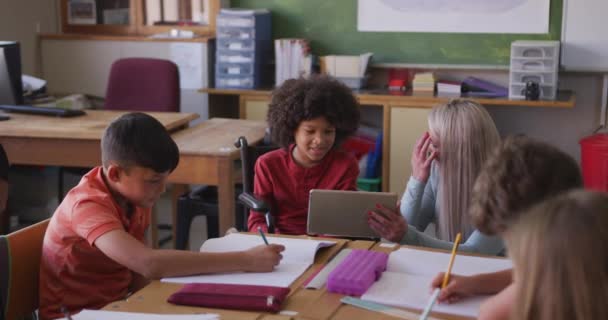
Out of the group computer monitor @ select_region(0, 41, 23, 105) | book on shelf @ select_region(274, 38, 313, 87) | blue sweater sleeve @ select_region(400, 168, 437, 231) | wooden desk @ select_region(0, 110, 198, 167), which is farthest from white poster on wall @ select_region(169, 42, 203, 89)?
blue sweater sleeve @ select_region(400, 168, 437, 231)

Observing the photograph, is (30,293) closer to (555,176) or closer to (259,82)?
(555,176)

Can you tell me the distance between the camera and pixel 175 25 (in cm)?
548

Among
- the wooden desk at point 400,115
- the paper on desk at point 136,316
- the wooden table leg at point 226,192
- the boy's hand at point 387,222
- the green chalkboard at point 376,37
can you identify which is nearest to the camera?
the paper on desk at point 136,316

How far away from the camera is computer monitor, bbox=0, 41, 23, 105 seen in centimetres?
390

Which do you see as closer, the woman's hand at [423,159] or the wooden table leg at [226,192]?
the woman's hand at [423,159]

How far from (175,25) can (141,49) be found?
32 centimetres

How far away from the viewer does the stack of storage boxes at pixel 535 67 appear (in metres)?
4.55

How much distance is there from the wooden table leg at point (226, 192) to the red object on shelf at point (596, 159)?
2.04 meters

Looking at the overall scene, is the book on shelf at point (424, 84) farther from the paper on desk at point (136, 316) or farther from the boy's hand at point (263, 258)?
the paper on desk at point (136, 316)

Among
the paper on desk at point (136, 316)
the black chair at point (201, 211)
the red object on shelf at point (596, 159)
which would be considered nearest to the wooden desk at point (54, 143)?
the black chair at point (201, 211)

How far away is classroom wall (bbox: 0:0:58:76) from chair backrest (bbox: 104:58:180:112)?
3.46 ft

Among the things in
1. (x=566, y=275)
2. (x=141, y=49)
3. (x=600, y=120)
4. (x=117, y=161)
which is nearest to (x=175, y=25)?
(x=141, y=49)

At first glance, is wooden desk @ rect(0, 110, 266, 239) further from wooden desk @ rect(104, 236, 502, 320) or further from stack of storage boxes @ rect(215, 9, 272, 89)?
wooden desk @ rect(104, 236, 502, 320)

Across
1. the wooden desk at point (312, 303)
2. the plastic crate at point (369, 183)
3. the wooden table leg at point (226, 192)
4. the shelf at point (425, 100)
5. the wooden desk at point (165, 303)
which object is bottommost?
the plastic crate at point (369, 183)
